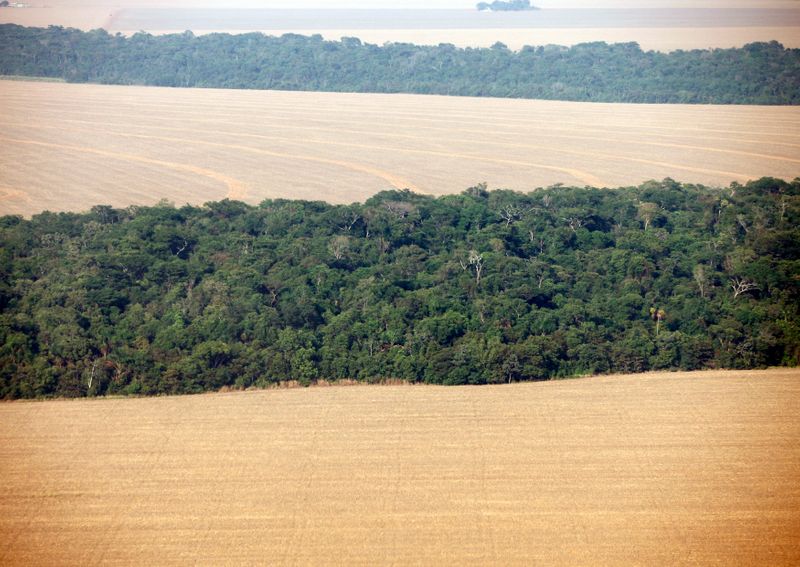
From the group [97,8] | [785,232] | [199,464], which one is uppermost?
[97,8]

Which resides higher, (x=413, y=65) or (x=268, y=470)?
(x=413, y=65)

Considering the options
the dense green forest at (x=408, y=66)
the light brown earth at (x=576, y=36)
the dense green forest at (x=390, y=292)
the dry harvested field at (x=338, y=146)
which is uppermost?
the light brown earth at (x=576, y=36)

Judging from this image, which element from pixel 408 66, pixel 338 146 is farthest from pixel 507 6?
pixel 338 146

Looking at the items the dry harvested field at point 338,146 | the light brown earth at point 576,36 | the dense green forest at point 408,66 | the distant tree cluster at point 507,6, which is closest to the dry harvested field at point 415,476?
the dry harvested field at point 338,146

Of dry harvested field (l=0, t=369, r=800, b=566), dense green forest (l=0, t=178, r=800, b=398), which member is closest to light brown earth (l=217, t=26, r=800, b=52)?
dense green forest (l=0, t=178, r=800, b=398)

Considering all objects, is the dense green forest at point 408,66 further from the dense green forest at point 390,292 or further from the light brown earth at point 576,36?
the dense green forest at point 390,292

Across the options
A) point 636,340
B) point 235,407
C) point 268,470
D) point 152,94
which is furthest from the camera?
point 152,94

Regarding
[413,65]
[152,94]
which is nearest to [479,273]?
[152,94]

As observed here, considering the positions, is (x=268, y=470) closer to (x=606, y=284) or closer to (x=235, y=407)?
(x=235, y=407)
